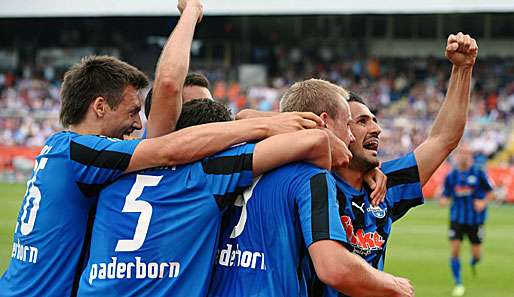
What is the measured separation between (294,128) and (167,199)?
1.99 feet

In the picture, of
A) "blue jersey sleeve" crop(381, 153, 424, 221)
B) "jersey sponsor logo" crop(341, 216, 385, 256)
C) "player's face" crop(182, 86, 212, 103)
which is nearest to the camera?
"jersey sponsor logo" crop(341, 216, 385, 256)

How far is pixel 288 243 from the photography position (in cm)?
354

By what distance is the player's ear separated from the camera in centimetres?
405

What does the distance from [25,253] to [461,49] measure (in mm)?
2433

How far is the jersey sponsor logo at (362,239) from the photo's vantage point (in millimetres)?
4242

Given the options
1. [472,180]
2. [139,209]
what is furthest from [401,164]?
[472,180]

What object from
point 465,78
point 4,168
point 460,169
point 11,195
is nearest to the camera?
point 465,78

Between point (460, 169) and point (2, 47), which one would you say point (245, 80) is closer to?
point (2, 47)

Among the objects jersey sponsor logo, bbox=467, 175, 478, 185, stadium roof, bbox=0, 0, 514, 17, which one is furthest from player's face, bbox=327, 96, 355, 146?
stadium roof, bbox=0, 0, 514, 17

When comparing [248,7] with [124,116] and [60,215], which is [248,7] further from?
[60,215]

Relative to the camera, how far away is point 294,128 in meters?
3.72

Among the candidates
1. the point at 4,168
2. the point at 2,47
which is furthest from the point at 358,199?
the point at 2,47

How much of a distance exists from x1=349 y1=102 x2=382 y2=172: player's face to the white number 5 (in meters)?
1.22

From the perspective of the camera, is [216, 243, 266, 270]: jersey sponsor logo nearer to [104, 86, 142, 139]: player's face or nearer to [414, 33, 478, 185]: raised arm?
[104, 86, 142, 139]: player's face
